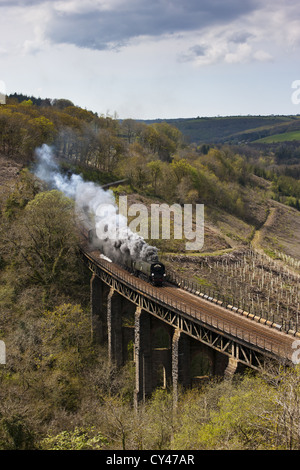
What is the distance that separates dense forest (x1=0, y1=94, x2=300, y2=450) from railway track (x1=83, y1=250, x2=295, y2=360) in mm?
2498

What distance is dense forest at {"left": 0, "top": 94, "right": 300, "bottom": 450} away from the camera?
22.0 metres

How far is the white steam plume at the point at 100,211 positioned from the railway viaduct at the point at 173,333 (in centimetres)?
217

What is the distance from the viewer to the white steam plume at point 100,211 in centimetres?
4788

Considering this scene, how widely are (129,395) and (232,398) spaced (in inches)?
914

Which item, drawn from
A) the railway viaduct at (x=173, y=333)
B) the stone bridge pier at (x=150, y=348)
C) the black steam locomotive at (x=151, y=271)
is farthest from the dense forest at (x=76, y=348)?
the black steam locomotive at (x=151, y=271)

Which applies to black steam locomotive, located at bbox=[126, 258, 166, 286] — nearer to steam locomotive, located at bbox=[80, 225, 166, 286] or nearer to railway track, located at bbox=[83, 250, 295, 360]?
steam locomotive, located at bbox=[80, 225, 166, 286]

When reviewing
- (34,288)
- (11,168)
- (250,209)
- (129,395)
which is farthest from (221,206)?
(129,395)

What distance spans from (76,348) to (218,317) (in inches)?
677

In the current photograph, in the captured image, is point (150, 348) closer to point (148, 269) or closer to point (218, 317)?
point (148, 269)

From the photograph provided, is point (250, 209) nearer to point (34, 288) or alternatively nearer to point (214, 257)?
point (214, 257)

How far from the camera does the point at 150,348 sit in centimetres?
4166

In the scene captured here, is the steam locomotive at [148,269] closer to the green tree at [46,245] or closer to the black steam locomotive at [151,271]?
the black steam locomotive at [151,271]

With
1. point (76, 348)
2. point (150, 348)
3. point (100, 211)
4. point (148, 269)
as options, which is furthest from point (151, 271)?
point (100, 211)

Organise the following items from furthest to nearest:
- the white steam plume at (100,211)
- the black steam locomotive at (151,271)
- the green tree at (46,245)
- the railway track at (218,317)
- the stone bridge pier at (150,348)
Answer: the green tree at (46,245)
the white steam plume at (100,211)
the black steam locomotive at (151,271)
the stone bridge pier at (150,348)
the railway track at (218,317)
